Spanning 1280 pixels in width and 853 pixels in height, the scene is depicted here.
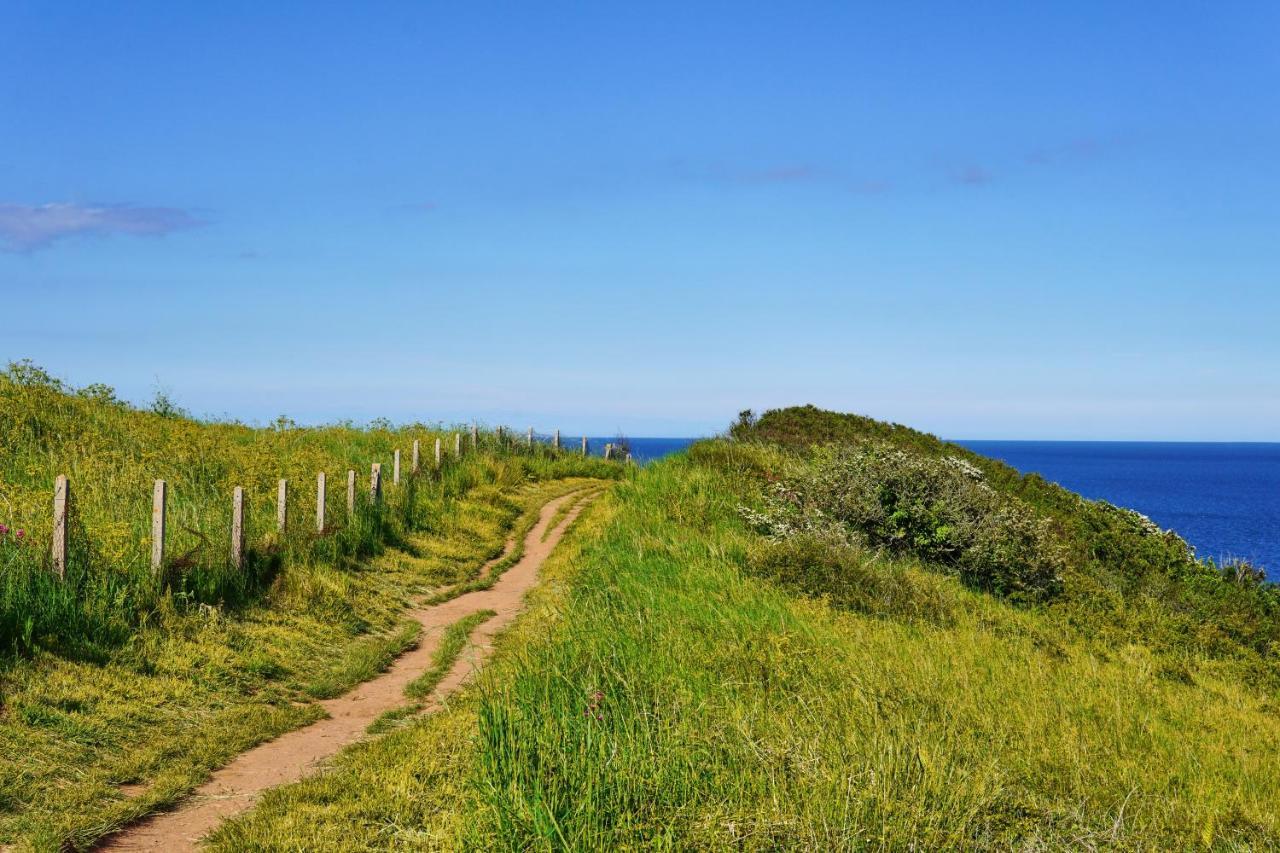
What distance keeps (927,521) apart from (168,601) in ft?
37.9

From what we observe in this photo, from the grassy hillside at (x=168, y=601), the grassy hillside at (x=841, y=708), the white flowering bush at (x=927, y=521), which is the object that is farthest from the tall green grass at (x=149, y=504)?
the white flowering bush at (x=927, y=521)

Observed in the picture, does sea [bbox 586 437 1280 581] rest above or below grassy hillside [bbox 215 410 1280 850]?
below

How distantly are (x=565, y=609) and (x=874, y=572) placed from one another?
14.5 ft

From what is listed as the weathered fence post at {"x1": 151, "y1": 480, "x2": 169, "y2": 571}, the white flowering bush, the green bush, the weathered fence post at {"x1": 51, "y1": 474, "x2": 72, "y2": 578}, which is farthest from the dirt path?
the white flowering bush

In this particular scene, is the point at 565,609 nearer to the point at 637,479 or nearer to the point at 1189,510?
the point at 637,479

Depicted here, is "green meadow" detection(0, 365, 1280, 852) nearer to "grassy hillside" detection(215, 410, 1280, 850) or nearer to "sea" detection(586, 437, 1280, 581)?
"grassy hillside" detection(215, 410, 1280, 850)

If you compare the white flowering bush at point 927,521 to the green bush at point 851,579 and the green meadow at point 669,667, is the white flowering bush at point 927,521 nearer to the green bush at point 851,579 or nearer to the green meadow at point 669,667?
the green meadow at point 669,667

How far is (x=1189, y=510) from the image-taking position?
88500 mm

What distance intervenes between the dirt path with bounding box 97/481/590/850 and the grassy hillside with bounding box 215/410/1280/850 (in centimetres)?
44

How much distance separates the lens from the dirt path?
280 inches

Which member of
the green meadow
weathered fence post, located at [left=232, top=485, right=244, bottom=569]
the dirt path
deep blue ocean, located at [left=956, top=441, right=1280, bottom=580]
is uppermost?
weathered fence post, located at [left=232, top=485, right=244, bottom=569]

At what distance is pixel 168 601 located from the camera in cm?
1162

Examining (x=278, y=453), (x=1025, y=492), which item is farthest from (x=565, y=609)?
(x=1025, y=492)

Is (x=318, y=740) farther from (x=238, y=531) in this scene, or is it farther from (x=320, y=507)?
(x=320, y=507)
